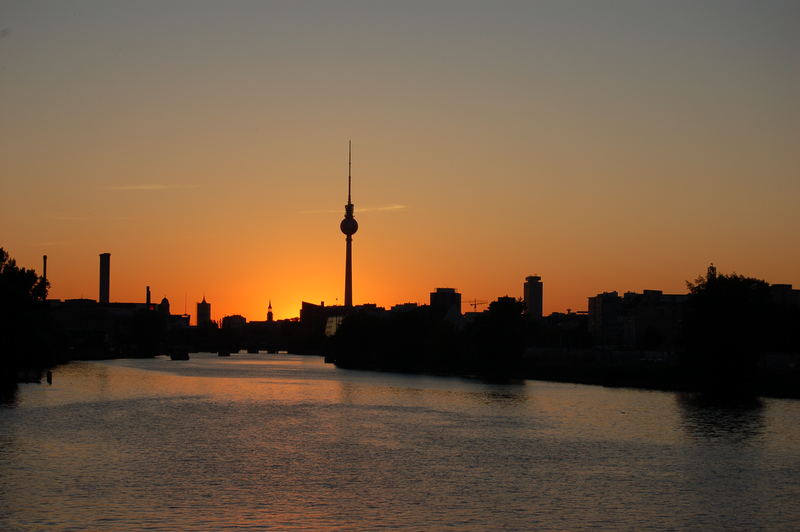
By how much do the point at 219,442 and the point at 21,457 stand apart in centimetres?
1339

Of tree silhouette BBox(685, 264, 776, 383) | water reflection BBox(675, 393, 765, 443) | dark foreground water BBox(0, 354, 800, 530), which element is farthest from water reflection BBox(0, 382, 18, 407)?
tree silhouette BBox(685, 264, 776, 383)

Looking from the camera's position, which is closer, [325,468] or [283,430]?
[325,468]

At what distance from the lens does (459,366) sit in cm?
17888

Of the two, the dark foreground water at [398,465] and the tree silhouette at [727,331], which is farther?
the tree silhouette at [727,331]

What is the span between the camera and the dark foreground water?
1607 inches

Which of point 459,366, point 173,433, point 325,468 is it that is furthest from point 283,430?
point 459,366

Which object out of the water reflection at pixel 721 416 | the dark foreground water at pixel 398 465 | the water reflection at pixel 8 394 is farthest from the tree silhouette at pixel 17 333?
the water reflection at pixel 721 416

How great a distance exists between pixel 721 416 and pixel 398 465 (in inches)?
1575

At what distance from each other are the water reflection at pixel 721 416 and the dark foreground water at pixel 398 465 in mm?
309

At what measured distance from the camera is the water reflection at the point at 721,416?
71188 millimetres

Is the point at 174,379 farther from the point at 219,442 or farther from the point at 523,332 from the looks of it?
the point at 219,442

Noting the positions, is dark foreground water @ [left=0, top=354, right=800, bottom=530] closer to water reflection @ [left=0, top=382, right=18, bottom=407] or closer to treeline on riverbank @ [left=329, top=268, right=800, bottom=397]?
water reflection @ [left=0, top=382, right=18, bottom=407]

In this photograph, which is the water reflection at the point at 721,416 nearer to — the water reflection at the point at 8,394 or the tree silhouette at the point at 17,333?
the water reflection at the point at 8,394

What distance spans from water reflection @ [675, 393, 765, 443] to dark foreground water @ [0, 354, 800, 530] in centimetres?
31
